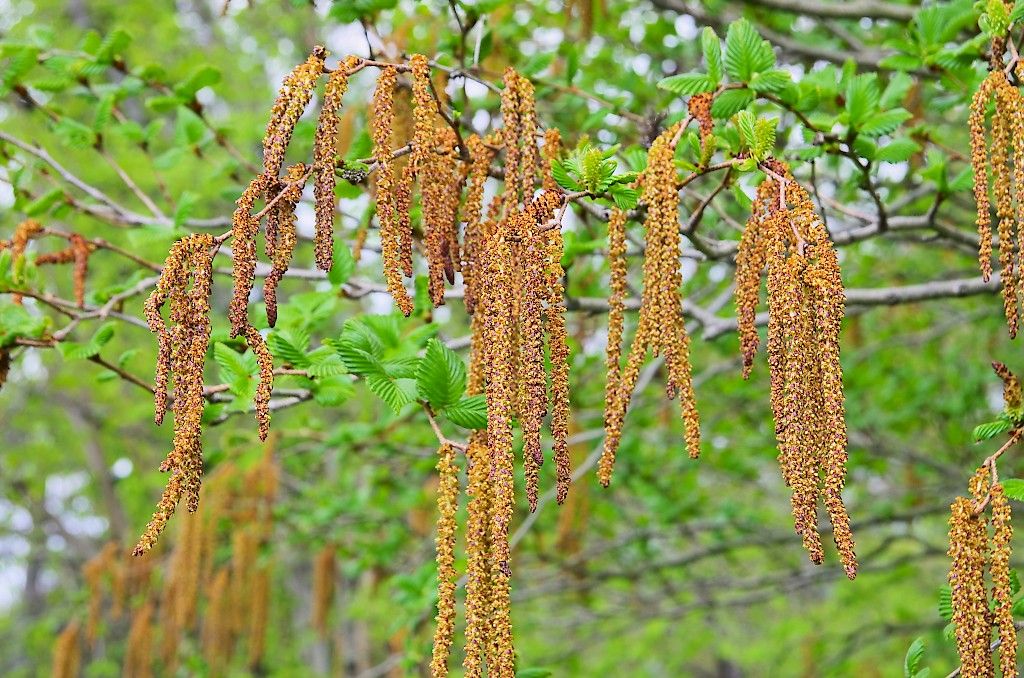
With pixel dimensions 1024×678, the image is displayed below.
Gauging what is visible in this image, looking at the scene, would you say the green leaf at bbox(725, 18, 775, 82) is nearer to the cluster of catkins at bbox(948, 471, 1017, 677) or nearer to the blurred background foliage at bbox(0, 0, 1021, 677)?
the blurred background foliage at bbox(0, 0, 1021, 677)

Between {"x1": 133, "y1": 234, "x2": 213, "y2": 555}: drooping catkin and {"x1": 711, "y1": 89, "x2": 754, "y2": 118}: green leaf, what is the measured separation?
1410 mm

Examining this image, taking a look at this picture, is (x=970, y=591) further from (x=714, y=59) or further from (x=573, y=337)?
(x=573, y=337)

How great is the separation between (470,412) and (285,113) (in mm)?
666

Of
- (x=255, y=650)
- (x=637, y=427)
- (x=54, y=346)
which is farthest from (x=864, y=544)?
(x=54, y=346)

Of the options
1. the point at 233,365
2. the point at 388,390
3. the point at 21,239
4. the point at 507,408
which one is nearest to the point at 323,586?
the point at 21,239

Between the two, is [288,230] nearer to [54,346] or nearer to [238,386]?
[238,386]

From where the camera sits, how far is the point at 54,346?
9.02 feet

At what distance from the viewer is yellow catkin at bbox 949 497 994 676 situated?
159 centimetres

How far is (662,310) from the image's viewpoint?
1.50 m

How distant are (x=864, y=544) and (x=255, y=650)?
11.4 m

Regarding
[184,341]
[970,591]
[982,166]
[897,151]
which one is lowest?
[970,591]

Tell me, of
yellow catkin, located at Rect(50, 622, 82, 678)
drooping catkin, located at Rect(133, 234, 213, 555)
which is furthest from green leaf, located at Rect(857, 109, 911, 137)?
yellow catkin, located at Rect(50, 622, 82, 678)

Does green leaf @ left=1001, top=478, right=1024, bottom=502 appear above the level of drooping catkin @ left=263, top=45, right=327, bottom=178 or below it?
below

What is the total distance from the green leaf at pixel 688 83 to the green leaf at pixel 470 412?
898 mm
